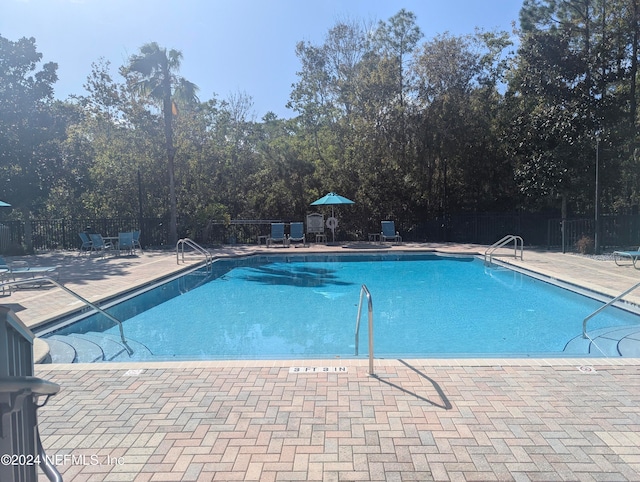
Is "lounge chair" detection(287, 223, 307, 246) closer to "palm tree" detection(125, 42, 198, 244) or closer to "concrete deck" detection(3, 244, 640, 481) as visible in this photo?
"palm tree" detection(125, 42, 198, 244)

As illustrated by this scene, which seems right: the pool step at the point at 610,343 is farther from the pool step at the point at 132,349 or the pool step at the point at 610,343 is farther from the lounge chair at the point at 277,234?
the lounge chair at the point at 277,234

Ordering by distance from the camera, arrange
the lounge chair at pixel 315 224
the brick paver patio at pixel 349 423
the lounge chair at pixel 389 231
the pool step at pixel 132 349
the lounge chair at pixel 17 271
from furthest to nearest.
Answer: the lounge chair at pixel 315 224
the lounge chair at pixel 389 231
the lounge chair at pixel 17 271
the pool step at pixel 132 349
the brick paver patio at pixel 349 423

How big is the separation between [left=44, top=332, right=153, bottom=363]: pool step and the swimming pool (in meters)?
0.06

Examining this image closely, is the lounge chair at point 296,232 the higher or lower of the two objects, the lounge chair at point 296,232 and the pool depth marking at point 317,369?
the higher

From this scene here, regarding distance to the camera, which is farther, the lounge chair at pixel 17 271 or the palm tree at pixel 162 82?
the palm tree at pixel 162 82

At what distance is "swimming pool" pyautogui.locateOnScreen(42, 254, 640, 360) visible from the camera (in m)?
5.78

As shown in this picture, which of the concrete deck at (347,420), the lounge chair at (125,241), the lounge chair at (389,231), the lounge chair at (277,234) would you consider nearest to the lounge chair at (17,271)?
the lounge chair at (125,241)

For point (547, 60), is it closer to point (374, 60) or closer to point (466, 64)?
point (466, 64)

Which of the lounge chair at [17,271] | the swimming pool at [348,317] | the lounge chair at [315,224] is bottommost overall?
the swimming pool at [348,317]

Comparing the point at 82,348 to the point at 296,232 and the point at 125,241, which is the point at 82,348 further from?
the point at 296,232

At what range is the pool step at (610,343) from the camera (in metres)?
4.84

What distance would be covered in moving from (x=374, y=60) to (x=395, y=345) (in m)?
17.1

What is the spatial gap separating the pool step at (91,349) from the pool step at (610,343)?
4.99 meters

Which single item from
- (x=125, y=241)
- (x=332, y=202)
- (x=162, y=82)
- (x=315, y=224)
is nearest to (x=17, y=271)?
(x=125, y=241)
